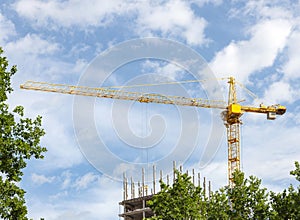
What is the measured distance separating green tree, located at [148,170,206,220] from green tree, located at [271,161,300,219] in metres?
5.85

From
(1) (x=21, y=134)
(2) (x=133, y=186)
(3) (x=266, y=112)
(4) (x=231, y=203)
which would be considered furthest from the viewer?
(3) (x=266, y=112)

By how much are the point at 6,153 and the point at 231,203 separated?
21.5 metres

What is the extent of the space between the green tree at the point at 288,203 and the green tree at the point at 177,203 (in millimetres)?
5853

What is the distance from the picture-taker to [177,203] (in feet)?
131

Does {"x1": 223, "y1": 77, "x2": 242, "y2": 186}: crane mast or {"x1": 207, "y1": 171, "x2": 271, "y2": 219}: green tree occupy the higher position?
{"x1": 223, "y1": 77, "x2": 242, "y2": 186}: crane mast

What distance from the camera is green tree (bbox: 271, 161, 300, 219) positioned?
3893 cm

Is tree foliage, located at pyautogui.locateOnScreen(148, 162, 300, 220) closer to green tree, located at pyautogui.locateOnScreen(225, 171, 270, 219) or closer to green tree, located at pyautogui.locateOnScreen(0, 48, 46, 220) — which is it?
green tree, located at pyautogui.locateOnScreen(225, 171, 270, 219)

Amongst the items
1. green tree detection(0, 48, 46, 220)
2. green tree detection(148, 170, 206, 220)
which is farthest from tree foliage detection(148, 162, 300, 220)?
green tree detection(0, 48, 46, 220)

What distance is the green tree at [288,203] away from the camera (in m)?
38.9

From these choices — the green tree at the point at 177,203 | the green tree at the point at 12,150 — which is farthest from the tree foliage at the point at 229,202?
the green tree at the point at 12,150

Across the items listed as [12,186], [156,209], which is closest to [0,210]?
[12,186]

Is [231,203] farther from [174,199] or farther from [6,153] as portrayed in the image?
[6,153]

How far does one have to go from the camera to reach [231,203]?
42125 millimetres

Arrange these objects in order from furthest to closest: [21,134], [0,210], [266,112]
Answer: [266,112] < [21,134] < [0,210]
